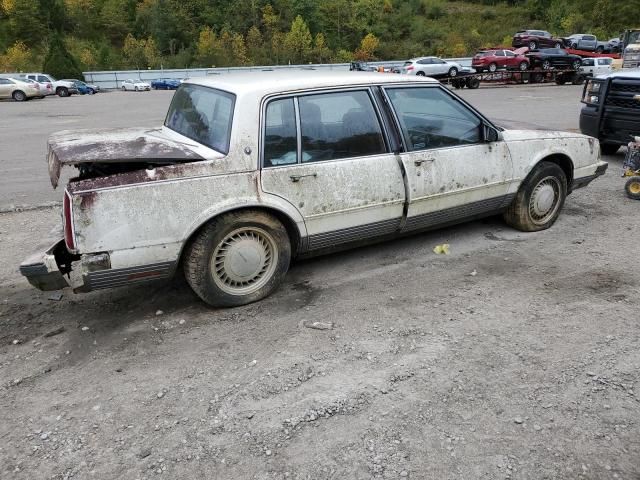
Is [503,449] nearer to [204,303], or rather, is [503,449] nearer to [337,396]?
[337,396]

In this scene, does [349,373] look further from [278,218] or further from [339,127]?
[339,127]

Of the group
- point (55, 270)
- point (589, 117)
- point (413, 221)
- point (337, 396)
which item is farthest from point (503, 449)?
point (589, 117)

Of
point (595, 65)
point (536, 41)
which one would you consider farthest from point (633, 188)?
point (536, 41)

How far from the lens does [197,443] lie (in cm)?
270

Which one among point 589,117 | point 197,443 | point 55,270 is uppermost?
point 589,117

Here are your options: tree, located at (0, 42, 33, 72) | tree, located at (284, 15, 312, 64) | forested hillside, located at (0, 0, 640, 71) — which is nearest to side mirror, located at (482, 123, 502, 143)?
tree, located at (0, 42, 33, 72)

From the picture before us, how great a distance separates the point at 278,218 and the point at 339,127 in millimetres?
891

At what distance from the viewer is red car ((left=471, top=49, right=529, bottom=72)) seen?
3231 centimetres

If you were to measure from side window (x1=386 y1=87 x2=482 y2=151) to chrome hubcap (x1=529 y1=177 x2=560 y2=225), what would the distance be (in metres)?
1.03

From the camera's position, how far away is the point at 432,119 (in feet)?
15.4

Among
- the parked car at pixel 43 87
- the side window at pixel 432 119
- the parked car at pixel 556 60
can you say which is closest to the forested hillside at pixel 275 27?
the parked car at pixel 43 87

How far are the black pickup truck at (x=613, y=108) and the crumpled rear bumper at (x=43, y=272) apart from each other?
25.5ft

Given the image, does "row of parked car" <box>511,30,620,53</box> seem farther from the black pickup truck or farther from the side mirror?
the side mirror

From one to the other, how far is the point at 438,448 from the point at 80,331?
2.63 metres
